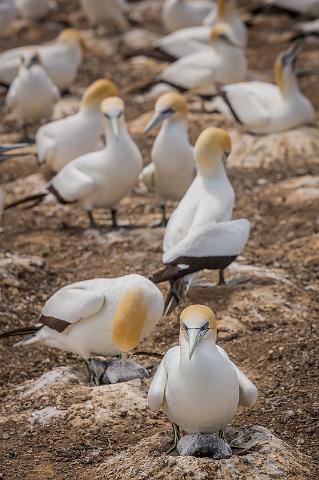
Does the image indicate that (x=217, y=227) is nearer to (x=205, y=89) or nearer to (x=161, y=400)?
(x=161, y=400)

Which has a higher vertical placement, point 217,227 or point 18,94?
point 217,227

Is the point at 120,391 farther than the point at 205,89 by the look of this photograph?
No

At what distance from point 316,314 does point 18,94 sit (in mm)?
5705

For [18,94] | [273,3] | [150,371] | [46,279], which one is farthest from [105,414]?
[273,3]

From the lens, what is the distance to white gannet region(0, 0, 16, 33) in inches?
664

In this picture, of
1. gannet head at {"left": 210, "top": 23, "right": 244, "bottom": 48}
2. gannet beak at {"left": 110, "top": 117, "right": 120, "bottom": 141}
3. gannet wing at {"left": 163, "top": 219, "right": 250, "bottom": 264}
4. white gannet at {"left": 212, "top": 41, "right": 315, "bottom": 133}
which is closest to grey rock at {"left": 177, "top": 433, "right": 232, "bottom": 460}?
gannet wing at {"left": 163, "top": 219, "right": 250, "bottom": 264}

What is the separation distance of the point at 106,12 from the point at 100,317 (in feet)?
35.3

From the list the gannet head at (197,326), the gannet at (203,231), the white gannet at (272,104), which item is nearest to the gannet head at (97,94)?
the white gannet at (272,104)

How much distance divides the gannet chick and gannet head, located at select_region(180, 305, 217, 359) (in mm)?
7391

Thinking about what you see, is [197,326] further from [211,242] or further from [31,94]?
[31,94]

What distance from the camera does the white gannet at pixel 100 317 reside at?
6091mm

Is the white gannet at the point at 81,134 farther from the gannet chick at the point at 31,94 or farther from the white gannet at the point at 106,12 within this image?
the white gannet at the point at 106,12

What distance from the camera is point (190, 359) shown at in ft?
17.4

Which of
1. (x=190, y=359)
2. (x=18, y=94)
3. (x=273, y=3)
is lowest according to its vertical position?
(x=273, y=3)
